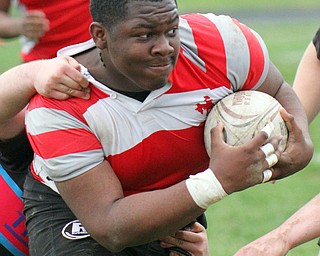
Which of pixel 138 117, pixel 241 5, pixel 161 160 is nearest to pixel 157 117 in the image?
pixel 138 117

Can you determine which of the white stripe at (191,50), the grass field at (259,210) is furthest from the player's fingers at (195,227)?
the grass field at (259,210)

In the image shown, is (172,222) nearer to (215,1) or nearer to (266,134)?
(266,134)

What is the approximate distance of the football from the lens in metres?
4.46

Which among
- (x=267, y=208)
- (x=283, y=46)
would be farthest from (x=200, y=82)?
(x=283, y=46)

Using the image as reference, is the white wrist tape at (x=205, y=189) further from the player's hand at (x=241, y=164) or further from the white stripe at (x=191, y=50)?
the white stripe at (x=191, y=50)

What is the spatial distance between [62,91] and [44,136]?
0.22m

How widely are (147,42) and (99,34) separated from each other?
0.30 metres

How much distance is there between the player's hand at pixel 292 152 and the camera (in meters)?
4.53

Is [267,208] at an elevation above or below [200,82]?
below

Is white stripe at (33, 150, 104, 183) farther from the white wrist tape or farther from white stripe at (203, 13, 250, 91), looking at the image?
white stripe at (203, 13, 250, 91)

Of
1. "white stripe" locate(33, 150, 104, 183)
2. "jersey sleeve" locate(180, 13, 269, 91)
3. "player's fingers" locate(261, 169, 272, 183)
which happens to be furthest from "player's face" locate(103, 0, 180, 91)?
→ "player's fingers" locate(261, 169, 272, 183)

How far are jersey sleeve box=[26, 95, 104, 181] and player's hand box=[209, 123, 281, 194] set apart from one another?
60 centimetres

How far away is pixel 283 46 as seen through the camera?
18.2 meters

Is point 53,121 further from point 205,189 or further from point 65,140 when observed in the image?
point 205,189
